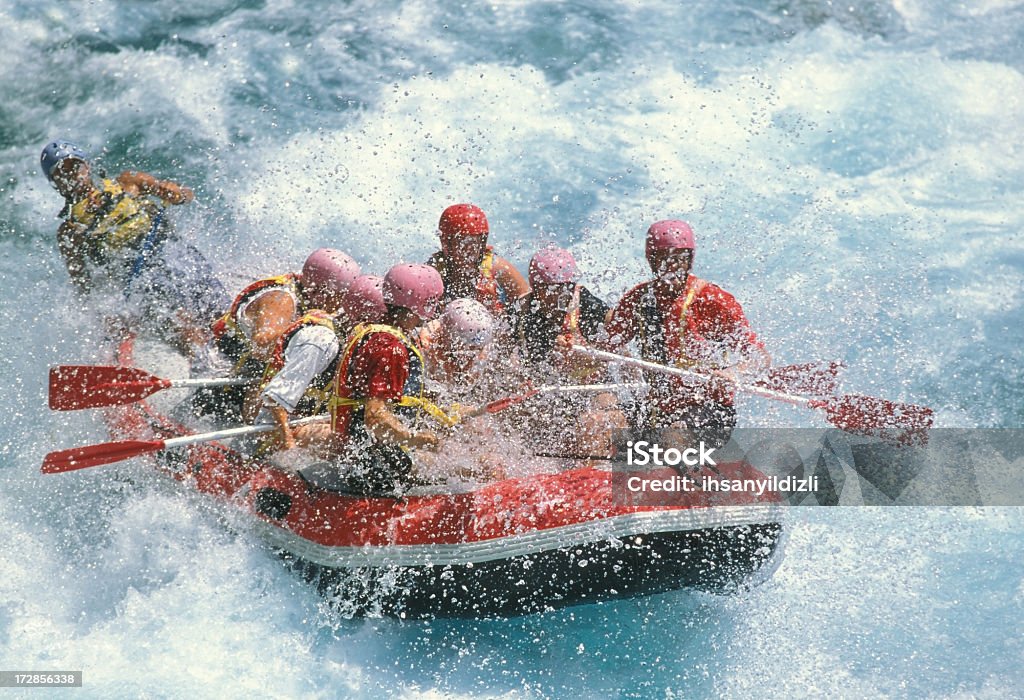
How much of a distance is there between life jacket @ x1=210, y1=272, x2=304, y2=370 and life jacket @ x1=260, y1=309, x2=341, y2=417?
0.20m

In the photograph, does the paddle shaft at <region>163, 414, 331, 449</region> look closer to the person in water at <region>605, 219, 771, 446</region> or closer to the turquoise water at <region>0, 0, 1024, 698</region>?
the turquoise water at <region>0, 0, 1024, 698</region>

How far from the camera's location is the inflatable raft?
178 inches

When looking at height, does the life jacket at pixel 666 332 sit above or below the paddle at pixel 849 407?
above

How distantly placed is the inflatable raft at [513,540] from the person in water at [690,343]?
296mm

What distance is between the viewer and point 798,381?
4.99 metres

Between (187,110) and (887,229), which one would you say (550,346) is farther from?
(187,110)

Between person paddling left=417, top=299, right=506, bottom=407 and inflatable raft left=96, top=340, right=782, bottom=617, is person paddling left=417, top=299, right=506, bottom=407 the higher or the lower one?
the higher one

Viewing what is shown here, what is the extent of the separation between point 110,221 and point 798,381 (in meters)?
4.19

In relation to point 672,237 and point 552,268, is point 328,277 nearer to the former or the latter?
point 552,268

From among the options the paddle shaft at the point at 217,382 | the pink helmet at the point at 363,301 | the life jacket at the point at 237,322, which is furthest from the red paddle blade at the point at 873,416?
the paddle shaft at the point at 217,382

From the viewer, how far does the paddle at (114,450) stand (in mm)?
4578

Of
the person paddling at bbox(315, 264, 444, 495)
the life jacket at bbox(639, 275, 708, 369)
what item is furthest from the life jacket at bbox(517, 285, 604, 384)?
the person paddling at bbox(315, 264, 444, 495)

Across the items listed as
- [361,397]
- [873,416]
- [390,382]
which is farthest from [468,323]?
[873,416]

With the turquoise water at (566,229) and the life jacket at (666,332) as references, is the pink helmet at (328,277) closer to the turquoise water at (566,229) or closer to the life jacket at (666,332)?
the turquoise water at (566,229)
